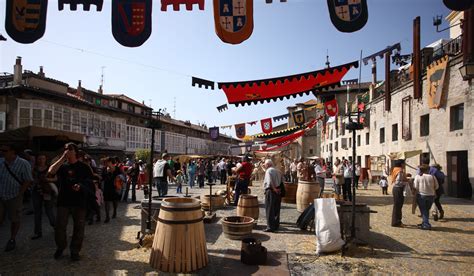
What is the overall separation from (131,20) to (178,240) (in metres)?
4.36

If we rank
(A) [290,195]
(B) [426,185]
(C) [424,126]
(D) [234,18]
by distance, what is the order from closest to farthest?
(D) [234,18] → (B) [426,185] → (A) [290,195] → (C) [424,126]

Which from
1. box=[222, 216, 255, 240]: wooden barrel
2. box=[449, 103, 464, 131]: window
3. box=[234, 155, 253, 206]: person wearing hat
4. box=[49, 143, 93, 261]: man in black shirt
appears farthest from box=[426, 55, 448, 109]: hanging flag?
box=[49, 143, 93, 261]: man in black shirt

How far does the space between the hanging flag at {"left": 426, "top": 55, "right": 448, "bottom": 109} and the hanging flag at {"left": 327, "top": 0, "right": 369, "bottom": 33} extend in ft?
37.5

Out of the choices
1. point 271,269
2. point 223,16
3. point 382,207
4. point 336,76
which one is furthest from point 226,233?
point 382,207

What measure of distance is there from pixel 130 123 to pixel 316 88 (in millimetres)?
29785

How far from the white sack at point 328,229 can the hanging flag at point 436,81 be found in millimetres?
12695

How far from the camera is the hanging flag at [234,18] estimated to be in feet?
19.7

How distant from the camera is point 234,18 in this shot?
6.03 metres

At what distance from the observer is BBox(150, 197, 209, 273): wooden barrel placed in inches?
173

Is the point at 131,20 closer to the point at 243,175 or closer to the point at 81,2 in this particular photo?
the point at 81,2

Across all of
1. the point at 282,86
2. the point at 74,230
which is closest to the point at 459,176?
the point at 282,86

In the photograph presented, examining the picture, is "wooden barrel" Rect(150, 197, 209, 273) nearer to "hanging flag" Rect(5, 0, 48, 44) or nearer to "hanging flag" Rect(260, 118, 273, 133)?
"hanging flag" Rect(5, 0, 48, 44)

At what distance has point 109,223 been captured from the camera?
25.2 feet

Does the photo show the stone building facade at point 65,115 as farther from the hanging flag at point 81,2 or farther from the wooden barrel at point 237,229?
the wooden barrel at point 237,229
